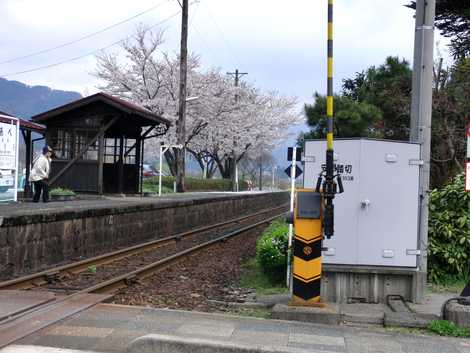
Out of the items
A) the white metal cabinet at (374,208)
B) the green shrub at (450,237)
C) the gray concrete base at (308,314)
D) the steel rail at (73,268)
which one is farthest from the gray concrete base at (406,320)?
the steel rail at (73,268)

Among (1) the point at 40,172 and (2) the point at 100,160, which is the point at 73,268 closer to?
(1) the point at 40,172

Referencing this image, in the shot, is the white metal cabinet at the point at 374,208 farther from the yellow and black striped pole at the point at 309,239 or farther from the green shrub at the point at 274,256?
the green shrub at the point at 274,256

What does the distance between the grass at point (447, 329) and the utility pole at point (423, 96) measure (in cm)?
160

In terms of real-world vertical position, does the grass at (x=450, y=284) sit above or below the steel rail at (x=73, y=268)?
above

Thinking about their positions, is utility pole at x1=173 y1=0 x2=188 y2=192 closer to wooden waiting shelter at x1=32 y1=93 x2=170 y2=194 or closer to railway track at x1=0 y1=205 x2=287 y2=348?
wooden waiting shelter at x1=32 y1=93 x2=170 y2=194

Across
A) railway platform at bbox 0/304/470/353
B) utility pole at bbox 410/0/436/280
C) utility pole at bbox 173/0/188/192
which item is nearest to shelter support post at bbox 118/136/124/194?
utility pole at bbox 173/0/188/192

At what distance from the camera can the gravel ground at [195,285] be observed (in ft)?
27.7

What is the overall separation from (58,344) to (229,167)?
2028 inches

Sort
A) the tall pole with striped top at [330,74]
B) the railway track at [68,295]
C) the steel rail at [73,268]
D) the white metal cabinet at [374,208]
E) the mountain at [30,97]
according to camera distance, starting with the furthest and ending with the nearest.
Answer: the mountain at [30,97] < the steel rail at [73,268] < the white metal cabinet at [374,208] < the tall pole with striped top at [330,74] < the railway track at [68,295]

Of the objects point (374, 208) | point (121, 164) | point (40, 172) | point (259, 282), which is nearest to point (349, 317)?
point (374, 208)

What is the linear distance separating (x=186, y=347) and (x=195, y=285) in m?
5.20

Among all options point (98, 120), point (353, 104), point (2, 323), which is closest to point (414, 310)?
point (2, 323)

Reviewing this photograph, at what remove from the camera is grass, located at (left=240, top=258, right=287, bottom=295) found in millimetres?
9383

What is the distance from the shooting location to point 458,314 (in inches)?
264
